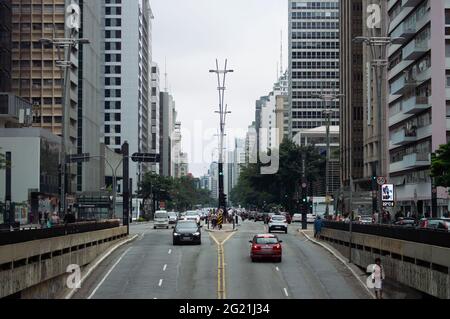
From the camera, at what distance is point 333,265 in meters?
40.2

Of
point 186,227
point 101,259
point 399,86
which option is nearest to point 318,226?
point 186,227

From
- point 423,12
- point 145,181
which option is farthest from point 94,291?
point 145,181

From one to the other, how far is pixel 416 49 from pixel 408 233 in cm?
5379

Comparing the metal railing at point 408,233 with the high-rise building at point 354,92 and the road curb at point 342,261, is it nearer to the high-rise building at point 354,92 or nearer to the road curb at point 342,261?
the road curb at point 342,261

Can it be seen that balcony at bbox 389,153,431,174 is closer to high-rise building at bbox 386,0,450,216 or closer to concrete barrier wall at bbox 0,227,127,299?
high-rise building at bbox 386,0,450,216

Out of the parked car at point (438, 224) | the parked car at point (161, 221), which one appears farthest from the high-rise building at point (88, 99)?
the parked car at point (438, 224)

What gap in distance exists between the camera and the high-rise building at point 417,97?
78.4 m

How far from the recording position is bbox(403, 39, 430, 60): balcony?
8100 cm

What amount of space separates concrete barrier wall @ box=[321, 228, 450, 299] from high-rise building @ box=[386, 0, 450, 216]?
31.5 metres

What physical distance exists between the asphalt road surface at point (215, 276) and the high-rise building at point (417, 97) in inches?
1217

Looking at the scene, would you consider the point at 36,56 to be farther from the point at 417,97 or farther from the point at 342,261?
the point at 342,261

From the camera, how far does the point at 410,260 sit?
31297 mm

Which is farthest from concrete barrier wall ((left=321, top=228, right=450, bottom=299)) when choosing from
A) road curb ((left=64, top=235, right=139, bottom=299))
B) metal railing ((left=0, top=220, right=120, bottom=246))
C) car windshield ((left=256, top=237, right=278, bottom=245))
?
metal railing ((left=0, top=220, right=120, bottom=246))
